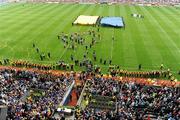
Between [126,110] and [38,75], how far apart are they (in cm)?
1231

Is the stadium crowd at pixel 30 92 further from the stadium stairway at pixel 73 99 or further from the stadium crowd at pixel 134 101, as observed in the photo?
the stadium crowd at pixel 134 101

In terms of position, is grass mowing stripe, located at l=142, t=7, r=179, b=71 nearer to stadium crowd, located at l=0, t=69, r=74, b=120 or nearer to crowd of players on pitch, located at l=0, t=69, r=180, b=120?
crowd of players on pitch, located at l=0, t=69, r=180, b=120

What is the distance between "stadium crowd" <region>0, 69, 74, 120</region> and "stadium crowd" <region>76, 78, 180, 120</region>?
2.76 m

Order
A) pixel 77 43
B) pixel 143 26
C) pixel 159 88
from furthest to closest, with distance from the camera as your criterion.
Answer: pixel 143 26
pixel 77 43
pixel 159 88

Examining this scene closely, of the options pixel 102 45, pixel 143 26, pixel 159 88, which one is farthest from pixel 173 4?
pixel 159 88

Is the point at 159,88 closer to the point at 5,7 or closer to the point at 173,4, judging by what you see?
the point at 5,7

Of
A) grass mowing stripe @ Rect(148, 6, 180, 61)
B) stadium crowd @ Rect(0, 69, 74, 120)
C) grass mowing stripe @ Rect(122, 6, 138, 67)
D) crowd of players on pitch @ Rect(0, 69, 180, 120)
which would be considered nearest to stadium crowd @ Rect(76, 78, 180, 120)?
crowd of players on pitch @ Rect(0, 69, 180, 120)

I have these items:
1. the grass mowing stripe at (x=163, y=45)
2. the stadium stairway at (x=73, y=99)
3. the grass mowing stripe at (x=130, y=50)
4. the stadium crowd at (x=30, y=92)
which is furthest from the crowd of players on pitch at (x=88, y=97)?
the grass mowing stripe at (x=163, y=45)

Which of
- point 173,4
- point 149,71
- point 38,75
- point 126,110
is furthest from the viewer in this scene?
point 173,4

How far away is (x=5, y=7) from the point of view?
283ft

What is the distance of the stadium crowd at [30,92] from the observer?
27938 mm

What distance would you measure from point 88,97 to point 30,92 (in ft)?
18.9

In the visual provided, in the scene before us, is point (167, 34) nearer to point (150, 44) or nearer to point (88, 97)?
point (150, 44)

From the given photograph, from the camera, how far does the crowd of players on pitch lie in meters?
28.1
